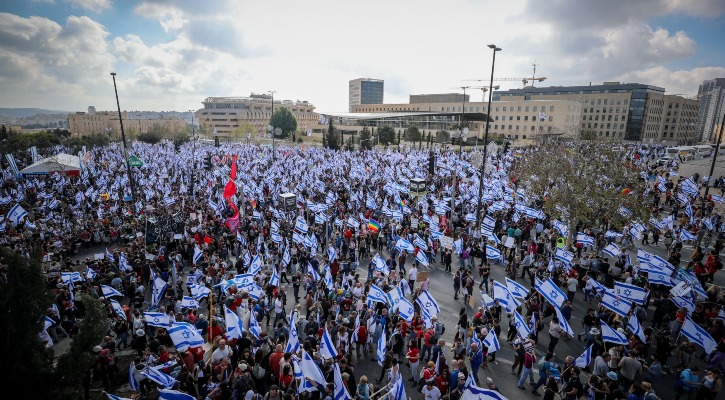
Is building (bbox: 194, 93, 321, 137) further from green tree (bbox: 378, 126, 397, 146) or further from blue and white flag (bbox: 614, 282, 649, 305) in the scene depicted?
blue and white flag (bbox: 614, 282, 649, 305)

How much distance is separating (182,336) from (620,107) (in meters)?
134

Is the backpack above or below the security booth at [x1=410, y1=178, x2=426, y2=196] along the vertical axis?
below

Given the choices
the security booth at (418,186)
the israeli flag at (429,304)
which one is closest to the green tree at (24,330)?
the israeli flag at (429,304)

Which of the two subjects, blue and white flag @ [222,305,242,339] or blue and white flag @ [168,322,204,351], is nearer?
blue and white flag @ [168,322,204,351]

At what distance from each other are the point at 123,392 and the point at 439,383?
27.3 feet

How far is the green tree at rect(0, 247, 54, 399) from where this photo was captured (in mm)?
4516

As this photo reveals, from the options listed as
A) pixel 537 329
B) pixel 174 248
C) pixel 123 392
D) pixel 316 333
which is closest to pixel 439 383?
pixel 316 333

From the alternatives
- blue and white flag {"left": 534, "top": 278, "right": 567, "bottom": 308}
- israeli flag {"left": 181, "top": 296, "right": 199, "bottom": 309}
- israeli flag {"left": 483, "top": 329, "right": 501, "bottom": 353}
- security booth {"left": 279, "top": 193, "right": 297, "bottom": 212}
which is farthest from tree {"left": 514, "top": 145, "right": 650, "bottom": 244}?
israeli flag {"left": 181, "top": 296, "right": 199, "bottom": 309}

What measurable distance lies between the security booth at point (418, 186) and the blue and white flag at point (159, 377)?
25.2 metres

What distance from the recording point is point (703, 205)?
25438 millimetres

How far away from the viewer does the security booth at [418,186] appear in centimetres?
3238

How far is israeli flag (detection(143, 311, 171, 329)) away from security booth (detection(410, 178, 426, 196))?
23.8 m

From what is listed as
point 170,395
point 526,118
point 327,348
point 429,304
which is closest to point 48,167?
point 170,395

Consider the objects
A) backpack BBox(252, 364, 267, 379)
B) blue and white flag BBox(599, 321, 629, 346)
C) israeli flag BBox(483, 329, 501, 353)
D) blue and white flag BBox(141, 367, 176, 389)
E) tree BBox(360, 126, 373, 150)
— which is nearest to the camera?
blue and white flag BBox(141, 367, 176, 389)
